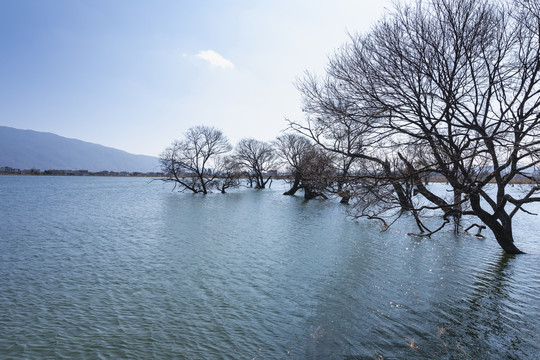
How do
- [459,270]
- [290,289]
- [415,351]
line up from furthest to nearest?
1. [459,270]
2. [290,289]
3. [415,351]

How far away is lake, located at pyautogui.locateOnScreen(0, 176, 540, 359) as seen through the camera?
18.7ft

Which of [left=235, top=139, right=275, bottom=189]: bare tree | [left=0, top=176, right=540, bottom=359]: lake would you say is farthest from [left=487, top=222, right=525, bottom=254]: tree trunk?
[left=235, top=139, right=275, bottom=189]: bare tree

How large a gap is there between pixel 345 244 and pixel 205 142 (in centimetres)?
4529

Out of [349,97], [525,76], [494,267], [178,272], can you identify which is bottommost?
[178,272]

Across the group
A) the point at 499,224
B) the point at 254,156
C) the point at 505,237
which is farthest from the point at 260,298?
the point at 254,156

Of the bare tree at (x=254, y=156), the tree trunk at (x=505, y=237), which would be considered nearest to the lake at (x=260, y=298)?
the tree trunk at (x=505, y=237)

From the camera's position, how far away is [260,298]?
8.06 m

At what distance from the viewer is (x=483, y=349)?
5.75m

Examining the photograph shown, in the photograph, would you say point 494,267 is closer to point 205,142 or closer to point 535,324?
point 535,324

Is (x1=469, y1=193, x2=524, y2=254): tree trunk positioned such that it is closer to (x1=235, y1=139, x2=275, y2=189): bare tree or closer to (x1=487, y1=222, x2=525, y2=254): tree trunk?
(x1=487, y1=222, x2=525, y2=254): tree trunk

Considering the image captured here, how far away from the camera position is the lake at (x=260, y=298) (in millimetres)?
5691

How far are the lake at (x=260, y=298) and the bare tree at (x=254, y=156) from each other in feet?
200

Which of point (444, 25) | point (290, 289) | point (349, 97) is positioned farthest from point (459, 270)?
point (444, 25)

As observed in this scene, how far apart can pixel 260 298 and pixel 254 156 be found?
227 feet
